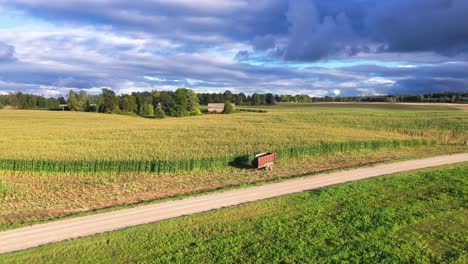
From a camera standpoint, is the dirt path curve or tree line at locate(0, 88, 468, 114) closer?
the dirt path curve

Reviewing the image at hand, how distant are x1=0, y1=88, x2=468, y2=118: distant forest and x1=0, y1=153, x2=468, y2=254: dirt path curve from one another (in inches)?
3836

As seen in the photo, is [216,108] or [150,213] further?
[216,108]

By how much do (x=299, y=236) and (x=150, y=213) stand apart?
239 inches

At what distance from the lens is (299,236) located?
460 inches

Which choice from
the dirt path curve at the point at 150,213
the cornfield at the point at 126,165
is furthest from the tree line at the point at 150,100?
the dirt path curve at the point at 150,213

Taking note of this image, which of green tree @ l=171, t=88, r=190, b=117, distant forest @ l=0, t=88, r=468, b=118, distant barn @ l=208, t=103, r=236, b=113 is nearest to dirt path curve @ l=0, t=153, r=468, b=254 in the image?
distant forest @ l=0, t=88, r=468, b=118

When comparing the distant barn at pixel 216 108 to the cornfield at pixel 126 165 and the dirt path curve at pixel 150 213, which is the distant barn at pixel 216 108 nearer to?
the cornfield at pixel 126 165

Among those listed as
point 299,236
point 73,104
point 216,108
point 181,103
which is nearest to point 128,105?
point 181,103

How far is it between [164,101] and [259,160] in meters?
137

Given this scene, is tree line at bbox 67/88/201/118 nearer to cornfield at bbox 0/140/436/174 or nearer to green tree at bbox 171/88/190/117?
green tree at bbox 171/88/190/117

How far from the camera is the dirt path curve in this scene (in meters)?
12.0

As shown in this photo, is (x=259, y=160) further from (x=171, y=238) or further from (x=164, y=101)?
(x=164, y=101)

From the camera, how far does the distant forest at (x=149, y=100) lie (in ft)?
433

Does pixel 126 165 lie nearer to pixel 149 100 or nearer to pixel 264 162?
pixel 264 162
